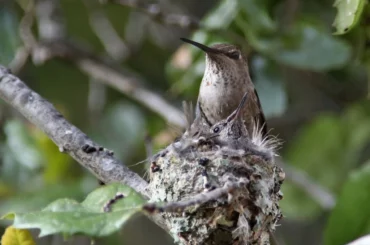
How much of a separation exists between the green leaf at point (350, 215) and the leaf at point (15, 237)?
4.45 ft

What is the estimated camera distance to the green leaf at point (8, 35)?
11.7 ft

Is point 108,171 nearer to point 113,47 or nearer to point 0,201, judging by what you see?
point 0,201

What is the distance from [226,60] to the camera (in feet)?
11.4

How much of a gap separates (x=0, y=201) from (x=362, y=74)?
243 cm

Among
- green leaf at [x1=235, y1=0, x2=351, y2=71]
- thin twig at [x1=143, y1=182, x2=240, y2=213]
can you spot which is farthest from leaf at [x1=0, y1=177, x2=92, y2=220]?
thin twig at [x1=143, y1=182, x2=240, y2=213]

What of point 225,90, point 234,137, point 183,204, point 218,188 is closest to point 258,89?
point 225,90

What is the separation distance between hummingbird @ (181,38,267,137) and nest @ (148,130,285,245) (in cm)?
70

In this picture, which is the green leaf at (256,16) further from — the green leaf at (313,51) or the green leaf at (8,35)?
the green leaf at (8,35)

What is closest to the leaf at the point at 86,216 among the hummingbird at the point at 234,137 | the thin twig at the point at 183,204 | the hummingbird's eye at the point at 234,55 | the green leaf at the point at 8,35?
the thin twig at the point at 183,204

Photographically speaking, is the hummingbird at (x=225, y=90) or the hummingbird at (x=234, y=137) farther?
the hummingbird at (x=225, y=90)

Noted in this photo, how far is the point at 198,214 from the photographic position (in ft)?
7.32

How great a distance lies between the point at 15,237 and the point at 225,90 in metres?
1.60

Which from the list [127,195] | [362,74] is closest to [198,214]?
[127,195]

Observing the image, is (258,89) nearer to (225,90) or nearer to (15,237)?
(225,90)
